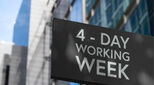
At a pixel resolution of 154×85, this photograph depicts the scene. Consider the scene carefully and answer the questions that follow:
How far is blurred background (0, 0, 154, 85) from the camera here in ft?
85.6

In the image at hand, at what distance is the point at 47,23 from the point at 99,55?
60.4m

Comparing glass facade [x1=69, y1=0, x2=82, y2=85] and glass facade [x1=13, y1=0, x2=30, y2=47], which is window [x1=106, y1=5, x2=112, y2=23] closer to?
glass facade [x1=69, y1=0, x2=82, y2=85]

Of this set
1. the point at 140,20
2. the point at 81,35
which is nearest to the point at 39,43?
the point at 140,20

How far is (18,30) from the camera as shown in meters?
79.8

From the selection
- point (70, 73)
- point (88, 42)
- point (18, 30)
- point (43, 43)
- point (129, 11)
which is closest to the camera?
point (70, 73)

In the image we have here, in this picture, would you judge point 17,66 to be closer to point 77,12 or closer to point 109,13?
point 77,12

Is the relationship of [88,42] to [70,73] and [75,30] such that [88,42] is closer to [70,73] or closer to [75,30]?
[75,30]

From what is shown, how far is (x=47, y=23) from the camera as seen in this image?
65.0m

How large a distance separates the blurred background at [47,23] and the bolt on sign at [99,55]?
59.9 feet

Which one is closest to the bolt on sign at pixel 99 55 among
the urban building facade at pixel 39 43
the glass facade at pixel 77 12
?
the glass facade at pixel 77 12

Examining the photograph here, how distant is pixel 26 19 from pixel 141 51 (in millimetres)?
66918

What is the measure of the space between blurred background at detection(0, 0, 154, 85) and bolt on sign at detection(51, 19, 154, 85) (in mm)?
18255

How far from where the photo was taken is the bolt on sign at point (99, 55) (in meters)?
4.68

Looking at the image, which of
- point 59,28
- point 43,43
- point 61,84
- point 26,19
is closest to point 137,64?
point 59,28
